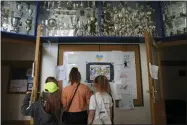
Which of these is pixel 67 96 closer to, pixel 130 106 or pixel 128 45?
pixel 130 106

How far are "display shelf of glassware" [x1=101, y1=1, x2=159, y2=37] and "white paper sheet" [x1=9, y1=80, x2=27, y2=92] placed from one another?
2053 mm

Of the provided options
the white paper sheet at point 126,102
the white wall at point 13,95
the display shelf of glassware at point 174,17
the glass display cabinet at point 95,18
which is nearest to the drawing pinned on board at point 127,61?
the glass display cabinet at point 95,18

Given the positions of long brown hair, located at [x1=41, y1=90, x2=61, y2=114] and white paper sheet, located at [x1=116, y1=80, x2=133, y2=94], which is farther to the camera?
white paper sheet, located at [x1=116, y1=80, x2=133, y2=94]

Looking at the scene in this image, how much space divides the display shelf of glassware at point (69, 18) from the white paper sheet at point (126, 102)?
3.62 ft

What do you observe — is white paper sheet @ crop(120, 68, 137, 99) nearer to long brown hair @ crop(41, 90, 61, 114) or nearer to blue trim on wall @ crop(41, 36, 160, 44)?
blue trim on wall @ crop(41, 36, 160, 44)

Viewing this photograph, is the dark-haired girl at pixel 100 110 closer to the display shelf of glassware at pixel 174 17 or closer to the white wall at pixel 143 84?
the white wall at pixel 143 84

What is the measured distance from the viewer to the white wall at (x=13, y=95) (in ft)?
11.7

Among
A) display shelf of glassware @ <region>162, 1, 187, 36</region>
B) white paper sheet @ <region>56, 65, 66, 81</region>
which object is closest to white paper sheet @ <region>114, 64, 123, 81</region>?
white paper sheet @ <region>56, 65, 66, 81</region>

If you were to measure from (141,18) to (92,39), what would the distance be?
97cm

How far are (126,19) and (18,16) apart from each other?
1.81m

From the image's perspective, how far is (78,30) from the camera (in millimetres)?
2867

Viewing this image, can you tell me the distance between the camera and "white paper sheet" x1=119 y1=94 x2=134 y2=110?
2725 millimetres

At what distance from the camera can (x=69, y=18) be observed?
3.06 metres

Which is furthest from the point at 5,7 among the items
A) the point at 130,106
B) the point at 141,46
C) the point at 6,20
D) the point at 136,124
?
the point at 136,124
